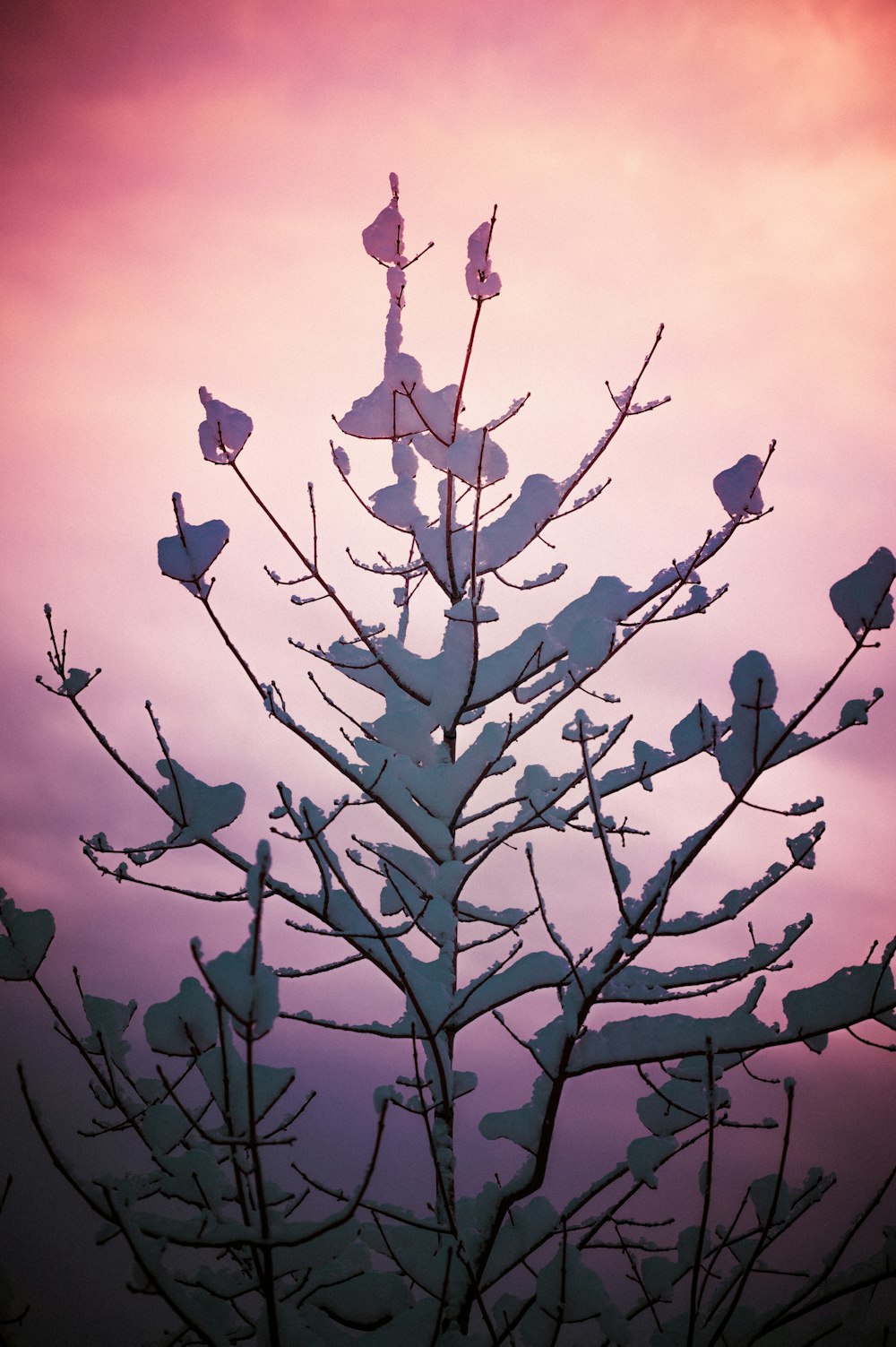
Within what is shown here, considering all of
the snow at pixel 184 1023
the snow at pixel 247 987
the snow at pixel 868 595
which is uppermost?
the snow at pixel 868 595

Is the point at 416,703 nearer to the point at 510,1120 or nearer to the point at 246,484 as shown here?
the point at 246,484

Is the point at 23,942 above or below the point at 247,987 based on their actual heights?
above

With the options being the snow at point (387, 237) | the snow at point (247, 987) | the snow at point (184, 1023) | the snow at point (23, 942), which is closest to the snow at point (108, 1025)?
the snow at point (23, 942)

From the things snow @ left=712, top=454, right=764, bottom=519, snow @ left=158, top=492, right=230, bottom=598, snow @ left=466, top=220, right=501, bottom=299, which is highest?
snow @ left=466, top=220, right=501, bottom=299

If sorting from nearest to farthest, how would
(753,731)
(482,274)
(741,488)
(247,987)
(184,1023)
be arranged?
(247,987)
(184,1023)
(753,731)
(741,488)
(482,274)

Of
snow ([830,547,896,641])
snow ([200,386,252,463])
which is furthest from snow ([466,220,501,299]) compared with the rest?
snow ([830,547,896,641])

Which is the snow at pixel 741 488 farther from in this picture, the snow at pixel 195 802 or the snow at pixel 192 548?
the snow at pixel 195 802

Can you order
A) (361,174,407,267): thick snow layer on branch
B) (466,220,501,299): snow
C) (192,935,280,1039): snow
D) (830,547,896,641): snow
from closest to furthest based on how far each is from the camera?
(192,935,280,1039): snow → (830,547,896,641): snow → (466,220,501,299): snow → (361,174,407,267): thick snow layer on branch

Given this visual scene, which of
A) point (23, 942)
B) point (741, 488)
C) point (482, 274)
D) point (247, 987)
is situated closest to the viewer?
point (247, 987)

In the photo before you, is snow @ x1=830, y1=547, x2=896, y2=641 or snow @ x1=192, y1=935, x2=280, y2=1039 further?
snow @ x1=830, y1=547, x2=896, y2=641

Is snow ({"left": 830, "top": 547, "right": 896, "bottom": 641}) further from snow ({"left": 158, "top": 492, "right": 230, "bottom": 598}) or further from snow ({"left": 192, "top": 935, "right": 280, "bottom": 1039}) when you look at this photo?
snow ({"left": 158, "top": 492, "right": 230, "bottom": 598})

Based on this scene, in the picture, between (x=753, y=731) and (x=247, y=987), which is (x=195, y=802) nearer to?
(x=247, y=987)

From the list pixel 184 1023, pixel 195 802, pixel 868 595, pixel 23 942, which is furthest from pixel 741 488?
pixel 23 942

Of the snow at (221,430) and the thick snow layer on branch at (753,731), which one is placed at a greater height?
the snow at (221,430)
